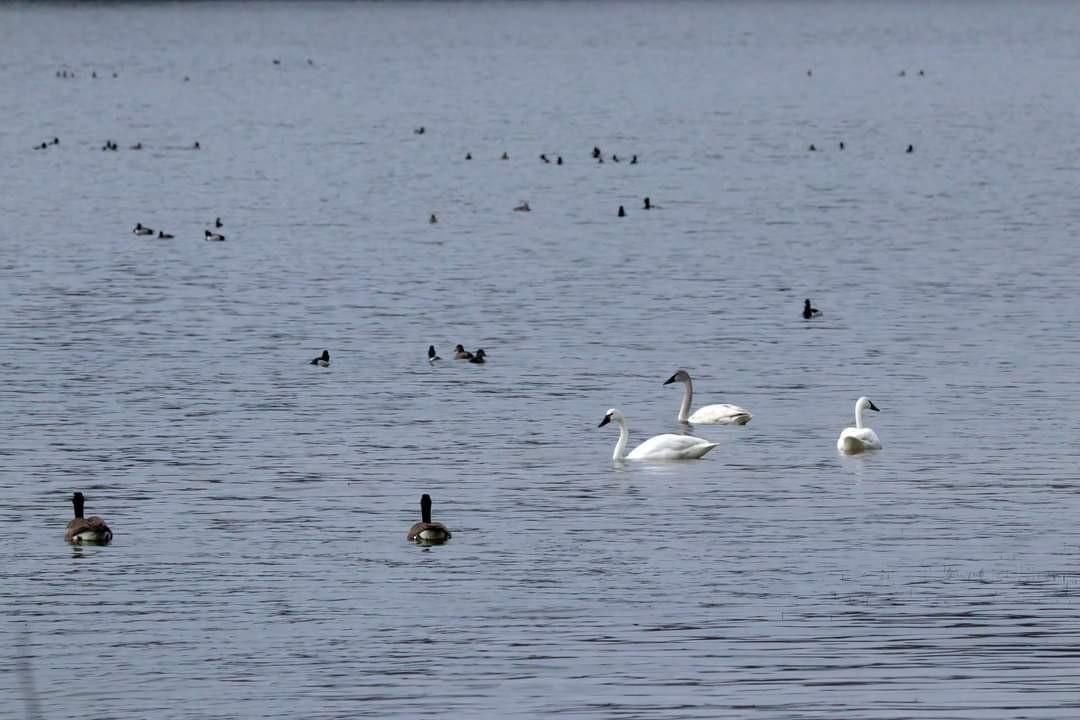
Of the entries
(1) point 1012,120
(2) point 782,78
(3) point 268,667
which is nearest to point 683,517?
(3) point 268,667

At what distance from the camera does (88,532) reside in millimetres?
28578

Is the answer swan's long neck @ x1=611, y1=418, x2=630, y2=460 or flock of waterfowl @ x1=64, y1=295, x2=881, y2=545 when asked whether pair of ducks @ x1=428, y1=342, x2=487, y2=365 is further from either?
swan's long neck @ x1=611, y1=418, x2=630, y2=460

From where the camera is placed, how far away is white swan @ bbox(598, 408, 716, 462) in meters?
34.7

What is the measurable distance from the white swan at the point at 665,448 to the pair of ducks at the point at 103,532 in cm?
639

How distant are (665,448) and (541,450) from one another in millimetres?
2113

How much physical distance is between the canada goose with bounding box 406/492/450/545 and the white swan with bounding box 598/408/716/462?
6391mm

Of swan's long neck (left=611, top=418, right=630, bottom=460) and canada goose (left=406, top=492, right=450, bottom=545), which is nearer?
canada goose (left=406, top=492, right=450, bottom=545)

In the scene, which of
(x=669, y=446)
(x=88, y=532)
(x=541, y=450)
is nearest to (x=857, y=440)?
(x=669, y=446)

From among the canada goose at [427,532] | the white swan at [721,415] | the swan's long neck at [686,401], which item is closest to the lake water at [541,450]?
the canada goose at [427,532]

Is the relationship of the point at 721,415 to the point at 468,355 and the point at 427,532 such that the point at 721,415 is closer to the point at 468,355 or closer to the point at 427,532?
the point at 468,355

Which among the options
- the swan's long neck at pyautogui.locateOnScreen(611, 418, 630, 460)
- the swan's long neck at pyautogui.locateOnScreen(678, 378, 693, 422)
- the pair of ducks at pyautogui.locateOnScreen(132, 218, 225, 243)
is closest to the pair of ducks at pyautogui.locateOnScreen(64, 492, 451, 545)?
the swan's long neck at pyautogui.locateOnScreen(611, 418, 630, 460)

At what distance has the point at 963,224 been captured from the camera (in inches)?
2785

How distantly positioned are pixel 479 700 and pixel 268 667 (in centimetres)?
266

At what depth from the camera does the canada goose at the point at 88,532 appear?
28516 millimetres
